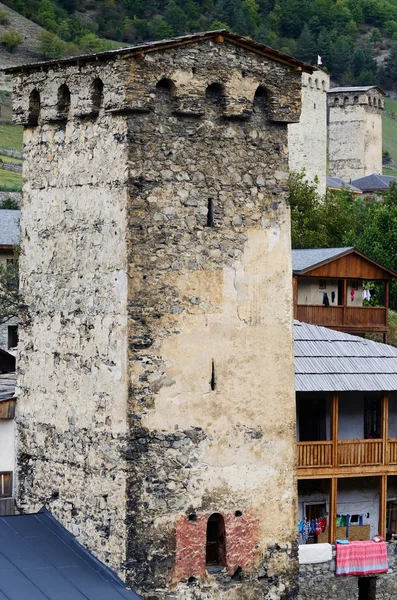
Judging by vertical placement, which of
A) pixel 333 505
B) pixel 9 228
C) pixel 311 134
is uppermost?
pixel 311 134

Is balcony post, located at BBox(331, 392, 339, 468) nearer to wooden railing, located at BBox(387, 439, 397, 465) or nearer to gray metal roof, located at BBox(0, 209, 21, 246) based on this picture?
wooden railing, located at BBox(387, 439, 397, 465)

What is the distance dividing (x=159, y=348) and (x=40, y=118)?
3883 mm

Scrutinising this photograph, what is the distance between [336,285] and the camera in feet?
150

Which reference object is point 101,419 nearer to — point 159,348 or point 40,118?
point 159,348

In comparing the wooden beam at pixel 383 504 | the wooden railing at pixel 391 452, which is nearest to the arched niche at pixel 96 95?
the wooden railing at pixel 391 452

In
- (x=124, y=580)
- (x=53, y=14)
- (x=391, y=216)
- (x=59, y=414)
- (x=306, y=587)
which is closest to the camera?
(x=124, y=580)

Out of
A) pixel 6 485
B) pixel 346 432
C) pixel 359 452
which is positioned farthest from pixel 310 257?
pixel 6 485

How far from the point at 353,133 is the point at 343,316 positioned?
97550mm

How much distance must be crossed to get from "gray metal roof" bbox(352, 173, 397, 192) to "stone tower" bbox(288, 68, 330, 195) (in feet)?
51.5

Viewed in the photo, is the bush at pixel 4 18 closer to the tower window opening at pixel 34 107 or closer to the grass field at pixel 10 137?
the grass field at pixel 10 137

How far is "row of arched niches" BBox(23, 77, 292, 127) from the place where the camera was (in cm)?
1950

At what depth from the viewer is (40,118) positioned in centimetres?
2098

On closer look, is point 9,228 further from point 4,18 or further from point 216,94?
point 4,18

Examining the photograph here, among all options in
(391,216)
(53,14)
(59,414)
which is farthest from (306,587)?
(53,14)
